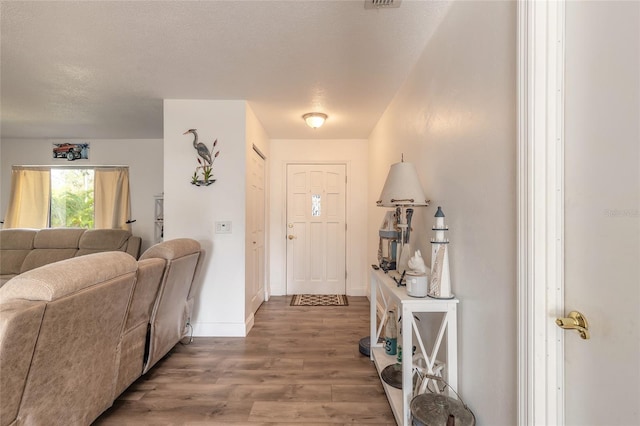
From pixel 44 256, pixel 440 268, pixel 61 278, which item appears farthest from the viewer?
pixel 44 256

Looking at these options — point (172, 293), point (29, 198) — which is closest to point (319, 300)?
point (172, 293)

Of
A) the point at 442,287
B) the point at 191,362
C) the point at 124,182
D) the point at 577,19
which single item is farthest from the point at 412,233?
the point at 124,182

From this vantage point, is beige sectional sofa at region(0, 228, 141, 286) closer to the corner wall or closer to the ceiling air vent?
the corner wall

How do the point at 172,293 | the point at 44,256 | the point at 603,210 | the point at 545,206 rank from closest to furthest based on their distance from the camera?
the point at 603,210 < the point at 545,206 < the point at 172,293 < the point at 44,256

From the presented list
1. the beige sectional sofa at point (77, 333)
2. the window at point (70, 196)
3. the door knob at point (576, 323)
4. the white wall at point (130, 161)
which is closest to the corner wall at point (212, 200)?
the beige sectional sofa at point (77, 333)

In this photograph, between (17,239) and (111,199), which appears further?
(111,199)

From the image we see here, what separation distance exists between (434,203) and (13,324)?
2.03 m

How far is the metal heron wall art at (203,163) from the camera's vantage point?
2.87m

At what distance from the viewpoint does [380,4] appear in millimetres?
1515

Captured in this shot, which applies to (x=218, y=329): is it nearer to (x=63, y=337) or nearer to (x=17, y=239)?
(x=63, y=337)

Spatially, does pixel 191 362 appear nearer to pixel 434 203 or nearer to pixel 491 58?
pixel 434 203

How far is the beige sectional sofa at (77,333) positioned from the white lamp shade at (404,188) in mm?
1557

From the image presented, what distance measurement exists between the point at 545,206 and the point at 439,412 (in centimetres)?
101

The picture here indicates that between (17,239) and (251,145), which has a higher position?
(251,145)
